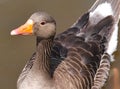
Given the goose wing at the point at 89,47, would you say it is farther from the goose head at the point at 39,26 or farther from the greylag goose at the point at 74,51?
the goose head at the point at 39,26

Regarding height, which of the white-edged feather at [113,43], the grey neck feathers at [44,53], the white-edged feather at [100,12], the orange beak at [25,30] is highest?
the white-edged feather at [100,12]

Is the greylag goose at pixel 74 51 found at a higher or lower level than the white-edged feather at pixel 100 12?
lower

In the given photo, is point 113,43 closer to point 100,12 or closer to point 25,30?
point 100,12

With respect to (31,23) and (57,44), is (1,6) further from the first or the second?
(31,23)

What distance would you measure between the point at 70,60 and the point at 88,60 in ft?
1.13

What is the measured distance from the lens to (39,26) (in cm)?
590

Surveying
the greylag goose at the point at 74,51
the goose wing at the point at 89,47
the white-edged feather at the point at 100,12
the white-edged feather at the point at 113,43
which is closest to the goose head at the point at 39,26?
the greylag goose at the point at 74,51

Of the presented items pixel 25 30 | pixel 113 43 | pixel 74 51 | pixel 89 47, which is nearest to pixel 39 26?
pixel 25 30

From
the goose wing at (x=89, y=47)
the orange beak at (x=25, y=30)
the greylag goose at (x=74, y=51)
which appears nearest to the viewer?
the orange beak at (x=25, y=30)

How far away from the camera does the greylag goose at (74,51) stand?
5941 millimetres

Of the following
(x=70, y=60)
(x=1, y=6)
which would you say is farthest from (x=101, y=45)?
(x=1, y=6)

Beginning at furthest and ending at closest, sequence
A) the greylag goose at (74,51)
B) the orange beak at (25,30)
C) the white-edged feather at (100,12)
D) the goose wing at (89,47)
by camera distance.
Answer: the white-edged feather at (100,12)
the goose wing at (89,47)
the greylag goose at (74,51)
the orange beak at (25,30)

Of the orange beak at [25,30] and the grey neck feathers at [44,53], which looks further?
the grey neck feathers at [44,53]

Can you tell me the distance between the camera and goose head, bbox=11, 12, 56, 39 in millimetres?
5824
